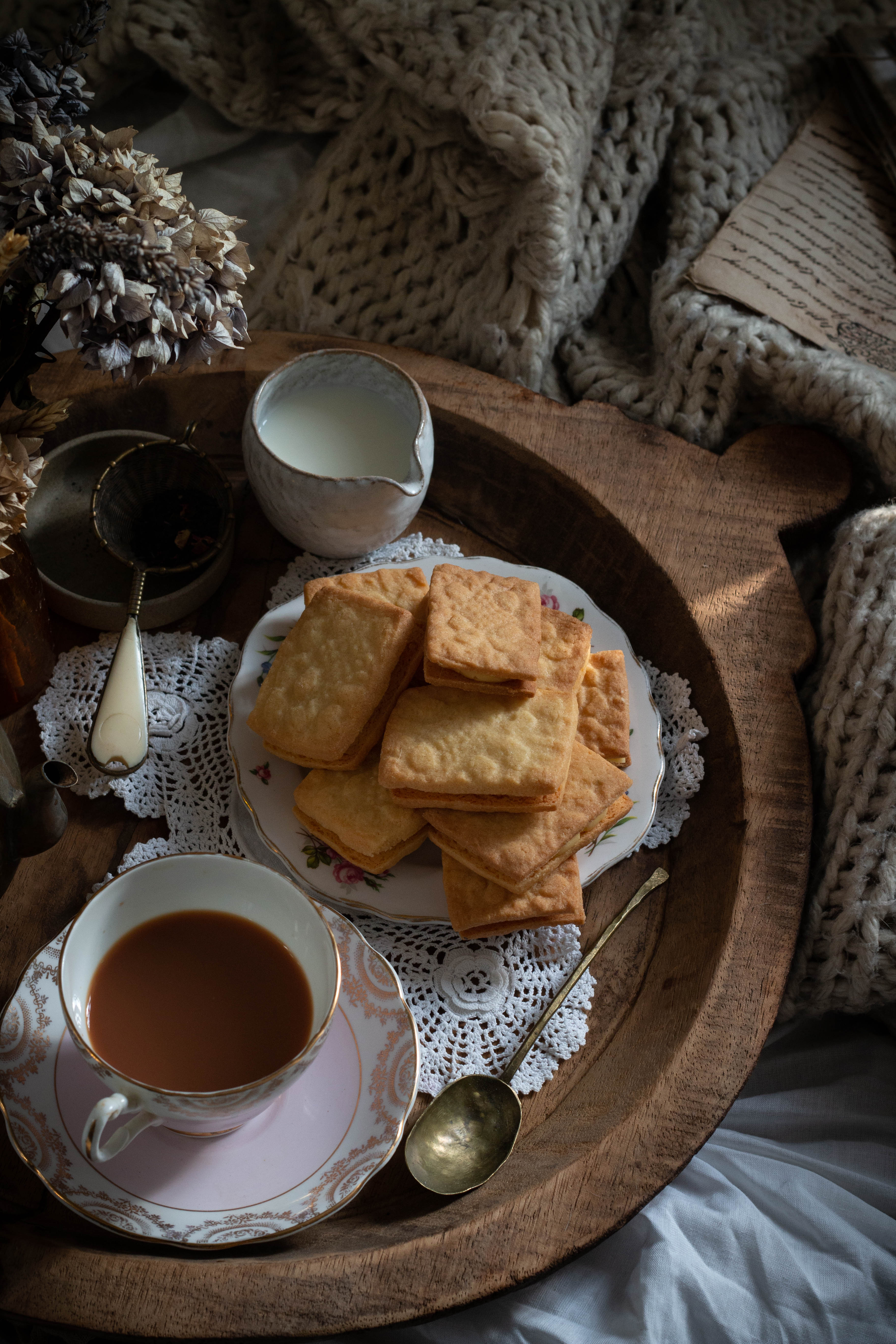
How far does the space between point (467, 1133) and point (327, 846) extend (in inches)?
12.3

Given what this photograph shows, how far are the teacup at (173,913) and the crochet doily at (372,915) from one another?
189mm

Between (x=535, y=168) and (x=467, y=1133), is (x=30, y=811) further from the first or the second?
(x=535, y=168)

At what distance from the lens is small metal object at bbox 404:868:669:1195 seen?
0.88 m

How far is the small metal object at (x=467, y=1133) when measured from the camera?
88 cm

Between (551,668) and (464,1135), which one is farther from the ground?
(551,668)

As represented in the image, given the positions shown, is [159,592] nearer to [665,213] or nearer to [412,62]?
[412,62]

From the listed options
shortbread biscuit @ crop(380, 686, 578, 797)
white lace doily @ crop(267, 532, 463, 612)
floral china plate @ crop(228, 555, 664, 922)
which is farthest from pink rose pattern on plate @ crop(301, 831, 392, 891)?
white lace doily @ crop(267, 532, 463, 612)

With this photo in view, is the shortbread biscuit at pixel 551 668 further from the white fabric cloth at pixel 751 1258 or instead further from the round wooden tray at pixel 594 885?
the white fabric cloth at pixel 751 1258

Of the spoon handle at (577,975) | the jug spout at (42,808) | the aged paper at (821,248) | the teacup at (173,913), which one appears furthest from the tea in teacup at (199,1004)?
the aged paper at (821,248)

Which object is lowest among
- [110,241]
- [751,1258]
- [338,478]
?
[751,1258]

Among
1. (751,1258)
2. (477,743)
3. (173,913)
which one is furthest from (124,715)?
(751,1258)

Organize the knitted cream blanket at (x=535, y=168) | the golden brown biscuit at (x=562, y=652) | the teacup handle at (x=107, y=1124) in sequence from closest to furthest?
the teacup handle at (x=107, y=1124), the golden brown biscuit at (x=562, y=652), the knitted cream blanket at (x=535, y=168)

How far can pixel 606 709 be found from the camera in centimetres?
109

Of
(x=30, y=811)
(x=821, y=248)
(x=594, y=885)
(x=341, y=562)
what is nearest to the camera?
(x=30, y=811)
